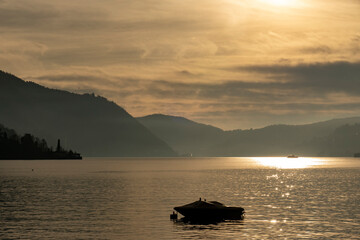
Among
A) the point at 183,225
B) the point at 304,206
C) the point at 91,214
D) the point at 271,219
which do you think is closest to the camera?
the point at 183,225

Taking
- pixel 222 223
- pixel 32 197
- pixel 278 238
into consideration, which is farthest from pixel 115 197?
pixel 278 238

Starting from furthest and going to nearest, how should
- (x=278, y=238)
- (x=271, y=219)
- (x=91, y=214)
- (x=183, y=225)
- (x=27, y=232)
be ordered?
(x=91, y=214), (x=271, y=219), (x=183, y=225), (x=27, y=232), (x=278, y=238)

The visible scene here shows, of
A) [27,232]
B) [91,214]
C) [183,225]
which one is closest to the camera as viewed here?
[27,232]

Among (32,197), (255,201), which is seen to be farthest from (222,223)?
(32,197)

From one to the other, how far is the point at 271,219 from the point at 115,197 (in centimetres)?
5142

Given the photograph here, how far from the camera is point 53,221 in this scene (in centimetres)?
8944

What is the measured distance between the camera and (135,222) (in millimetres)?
87875

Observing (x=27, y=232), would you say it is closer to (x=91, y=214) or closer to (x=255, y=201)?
(x=91, y=214)

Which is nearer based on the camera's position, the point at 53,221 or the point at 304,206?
the point at 53,221

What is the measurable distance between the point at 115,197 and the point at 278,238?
2643 inches

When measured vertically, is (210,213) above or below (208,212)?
below

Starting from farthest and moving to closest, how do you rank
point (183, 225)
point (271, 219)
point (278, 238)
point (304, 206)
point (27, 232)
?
1. point (304, 206)
2. point (271, 219)
3. point (183, 225)
4. point (27, 232)
5. point (278, 238)

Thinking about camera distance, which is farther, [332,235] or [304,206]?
[304,206]

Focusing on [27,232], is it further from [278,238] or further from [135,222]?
[278,238]
